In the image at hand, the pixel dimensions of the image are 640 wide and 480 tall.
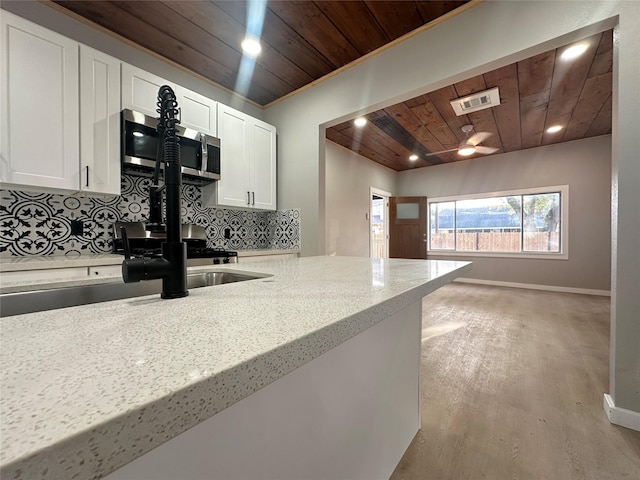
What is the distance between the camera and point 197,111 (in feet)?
8.19

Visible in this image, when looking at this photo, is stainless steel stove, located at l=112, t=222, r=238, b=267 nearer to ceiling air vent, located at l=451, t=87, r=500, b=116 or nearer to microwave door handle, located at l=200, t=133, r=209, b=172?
microwave door handle, located at l=200, t=133, r=209, b=172

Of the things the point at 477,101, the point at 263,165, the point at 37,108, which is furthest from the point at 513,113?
the point at 37,108

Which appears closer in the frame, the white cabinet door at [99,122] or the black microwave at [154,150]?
the white cabinet door at [99,122]

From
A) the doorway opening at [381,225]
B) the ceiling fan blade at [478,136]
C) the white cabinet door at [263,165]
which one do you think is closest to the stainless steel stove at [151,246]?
the white cabinet door at [263,165]

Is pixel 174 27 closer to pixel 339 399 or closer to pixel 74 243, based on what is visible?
pixel 74 243

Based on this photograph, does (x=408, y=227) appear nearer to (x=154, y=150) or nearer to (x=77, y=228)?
(x=154, y=150)

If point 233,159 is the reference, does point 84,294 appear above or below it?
below

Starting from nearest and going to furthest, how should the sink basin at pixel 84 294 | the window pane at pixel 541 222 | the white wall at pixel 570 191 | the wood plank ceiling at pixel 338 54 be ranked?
the sink basin at pixel 84 294 → the wood plank ceiling at pixel 338 54 → the white wall at pixel 570 191 → the window pane at pixel 541 222

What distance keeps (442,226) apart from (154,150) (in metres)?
5.65

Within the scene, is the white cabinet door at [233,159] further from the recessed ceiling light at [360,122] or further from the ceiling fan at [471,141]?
the ceiling fan at [471,141]

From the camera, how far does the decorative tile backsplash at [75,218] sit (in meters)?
1.85

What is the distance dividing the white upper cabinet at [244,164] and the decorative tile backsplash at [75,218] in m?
0.26

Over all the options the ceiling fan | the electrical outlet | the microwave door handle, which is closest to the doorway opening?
the ceiling fan

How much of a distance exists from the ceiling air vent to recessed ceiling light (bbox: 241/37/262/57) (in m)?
2.18
